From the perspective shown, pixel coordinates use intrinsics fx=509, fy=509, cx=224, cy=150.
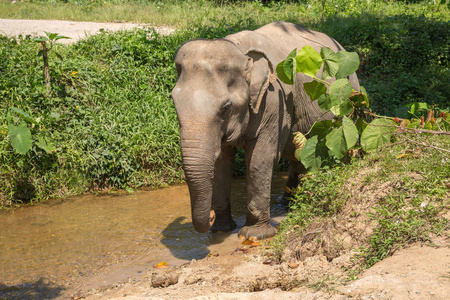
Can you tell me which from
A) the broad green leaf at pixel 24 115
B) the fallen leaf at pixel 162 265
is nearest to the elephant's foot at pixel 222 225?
the fallen leaf at pixel 162 265

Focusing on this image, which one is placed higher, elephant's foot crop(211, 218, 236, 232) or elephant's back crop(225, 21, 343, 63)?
elephant's back crop(225, 21, 343, 63)

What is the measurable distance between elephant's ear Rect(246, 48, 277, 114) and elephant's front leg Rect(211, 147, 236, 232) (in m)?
0.90

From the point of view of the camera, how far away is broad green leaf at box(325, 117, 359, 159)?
5926 mm

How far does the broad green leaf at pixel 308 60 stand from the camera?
5859 mm

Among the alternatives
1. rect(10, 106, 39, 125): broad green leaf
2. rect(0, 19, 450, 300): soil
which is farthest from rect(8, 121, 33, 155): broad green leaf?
rect(0, 19, 450, 300): soil

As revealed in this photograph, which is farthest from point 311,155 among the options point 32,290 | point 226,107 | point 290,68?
point 32,290

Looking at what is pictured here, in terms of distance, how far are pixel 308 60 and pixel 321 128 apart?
2.95ft

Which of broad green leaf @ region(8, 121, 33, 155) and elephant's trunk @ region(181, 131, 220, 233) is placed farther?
broad green leaf @ region(8, 121, 33, 155)

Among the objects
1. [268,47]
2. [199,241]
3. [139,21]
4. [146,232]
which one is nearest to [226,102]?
[268,47]

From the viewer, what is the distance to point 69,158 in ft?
28.0

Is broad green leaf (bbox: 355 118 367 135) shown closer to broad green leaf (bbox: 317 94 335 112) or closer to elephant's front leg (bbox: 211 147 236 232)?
broad green leaf (bbox: 317 94 335 112)

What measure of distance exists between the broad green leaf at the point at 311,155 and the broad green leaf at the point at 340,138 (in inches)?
9.8

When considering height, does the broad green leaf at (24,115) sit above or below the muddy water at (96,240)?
above

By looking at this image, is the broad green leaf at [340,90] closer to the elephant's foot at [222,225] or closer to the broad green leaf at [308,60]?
the broad green leaf at [308,60]
